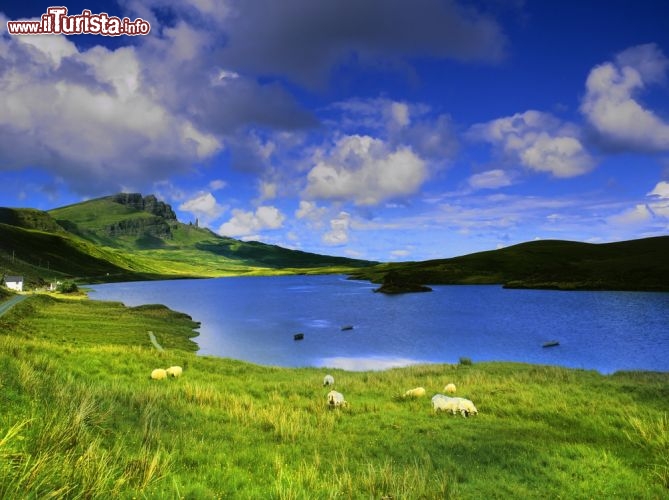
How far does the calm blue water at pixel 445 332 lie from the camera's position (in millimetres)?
57125

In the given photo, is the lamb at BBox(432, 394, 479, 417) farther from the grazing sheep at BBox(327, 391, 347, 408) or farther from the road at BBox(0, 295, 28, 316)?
the road at BBox(0, 295, 28, 316)

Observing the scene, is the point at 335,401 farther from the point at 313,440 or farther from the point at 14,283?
the point at 14,283

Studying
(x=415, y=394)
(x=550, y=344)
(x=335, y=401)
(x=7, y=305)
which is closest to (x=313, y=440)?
(x=335, y=401)

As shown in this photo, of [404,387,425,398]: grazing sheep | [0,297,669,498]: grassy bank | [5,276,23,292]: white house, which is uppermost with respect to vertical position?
[0,297,669,498]: grassy bank

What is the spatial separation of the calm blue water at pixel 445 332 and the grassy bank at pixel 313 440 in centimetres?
3056

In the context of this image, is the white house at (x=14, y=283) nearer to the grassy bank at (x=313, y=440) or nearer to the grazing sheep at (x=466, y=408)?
the grassy bank at (x=313, y=440)

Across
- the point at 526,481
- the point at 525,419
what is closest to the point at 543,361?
the point at 525,419

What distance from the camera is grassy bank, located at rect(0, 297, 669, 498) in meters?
9.56

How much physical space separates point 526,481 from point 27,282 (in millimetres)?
186670

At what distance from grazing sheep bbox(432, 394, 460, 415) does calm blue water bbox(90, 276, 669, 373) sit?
31248mm

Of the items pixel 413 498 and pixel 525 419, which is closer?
pixel 413 498

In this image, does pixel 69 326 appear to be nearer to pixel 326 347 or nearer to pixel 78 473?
pixel 326 347

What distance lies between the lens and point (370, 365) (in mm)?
53469

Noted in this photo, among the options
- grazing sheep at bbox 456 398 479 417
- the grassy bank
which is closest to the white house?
the grassy bank
